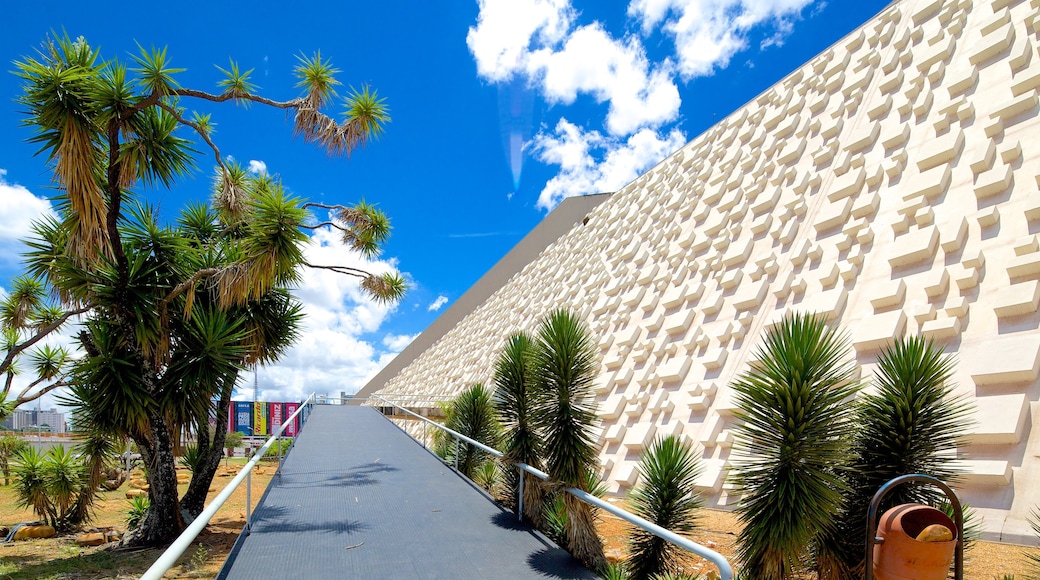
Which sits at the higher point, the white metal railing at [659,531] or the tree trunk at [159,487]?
the white metal railing at [659,531]

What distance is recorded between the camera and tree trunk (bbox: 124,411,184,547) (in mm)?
8984

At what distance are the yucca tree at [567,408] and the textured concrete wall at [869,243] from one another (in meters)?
1.72

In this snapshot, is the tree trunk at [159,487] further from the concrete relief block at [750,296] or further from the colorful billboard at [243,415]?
the colorful billboard at [243,415]

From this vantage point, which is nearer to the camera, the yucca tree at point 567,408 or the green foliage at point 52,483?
the yucca tree at point 567,408

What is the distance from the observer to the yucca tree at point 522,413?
5941 millimetres

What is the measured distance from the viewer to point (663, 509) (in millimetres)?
5051

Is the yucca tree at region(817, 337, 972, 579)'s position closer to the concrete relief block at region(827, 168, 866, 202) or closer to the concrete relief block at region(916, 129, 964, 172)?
the concrete relief block at region(916, 129, 964, 172)

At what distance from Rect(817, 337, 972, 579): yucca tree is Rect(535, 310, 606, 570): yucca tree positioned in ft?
6.24

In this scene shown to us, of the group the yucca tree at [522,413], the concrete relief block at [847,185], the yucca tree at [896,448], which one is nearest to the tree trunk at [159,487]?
the yucca tree at [522,413]

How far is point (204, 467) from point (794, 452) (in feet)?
33.9

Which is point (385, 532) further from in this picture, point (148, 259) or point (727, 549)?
point (148, 259)

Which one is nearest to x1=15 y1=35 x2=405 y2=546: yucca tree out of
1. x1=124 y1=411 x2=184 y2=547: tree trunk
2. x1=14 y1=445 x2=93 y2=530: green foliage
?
x1=124 y1=411 x2=184 y2=547: tree trunk

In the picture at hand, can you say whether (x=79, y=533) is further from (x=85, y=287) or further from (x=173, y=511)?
(x=85, y=287)

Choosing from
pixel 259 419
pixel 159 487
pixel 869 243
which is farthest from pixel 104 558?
pixel 259 419
